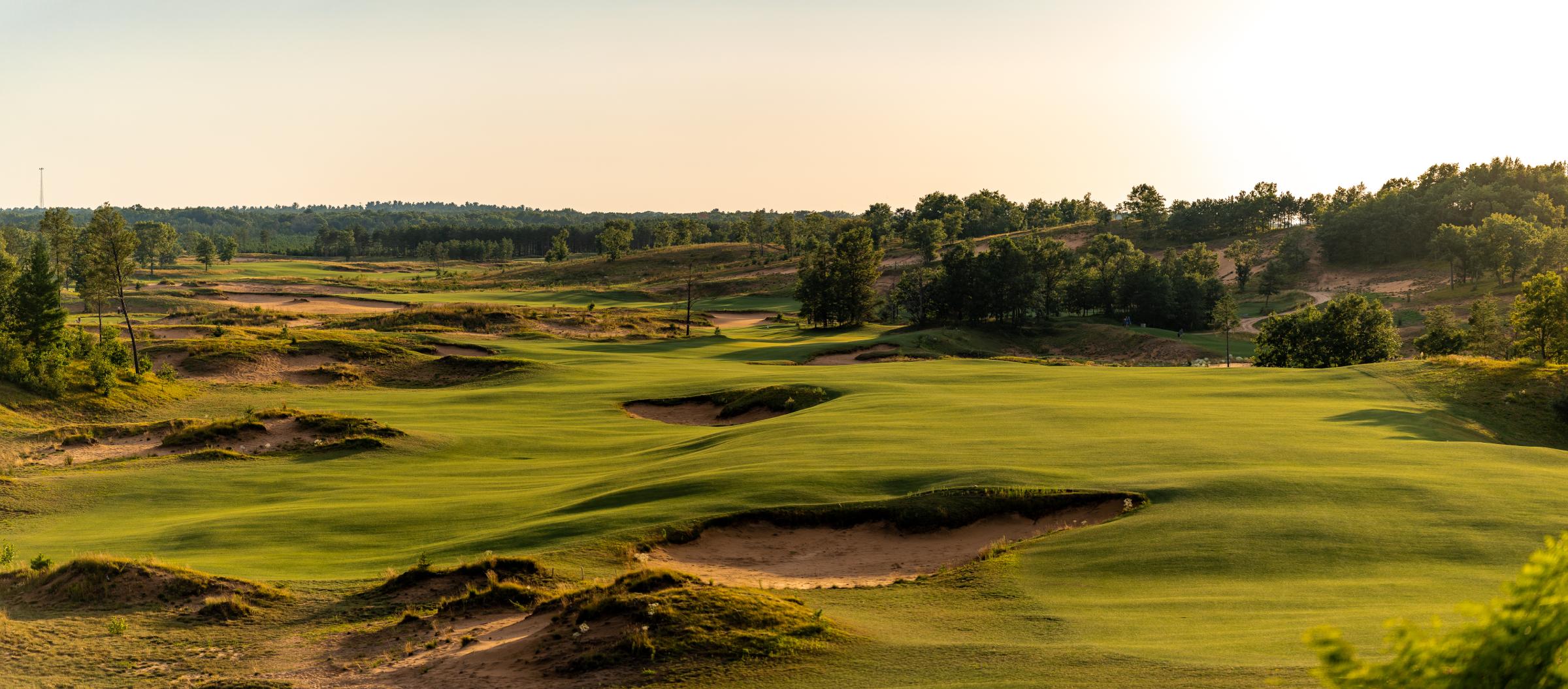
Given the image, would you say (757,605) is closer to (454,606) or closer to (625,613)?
(625,613)

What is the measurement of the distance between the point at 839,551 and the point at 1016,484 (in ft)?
14.7

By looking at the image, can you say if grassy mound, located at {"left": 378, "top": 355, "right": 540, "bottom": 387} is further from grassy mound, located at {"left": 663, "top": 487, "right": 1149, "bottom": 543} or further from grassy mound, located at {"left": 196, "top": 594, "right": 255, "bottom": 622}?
grassy mound, located at {"left": 196, "top": 594, "right": 255, "bottom": 622}

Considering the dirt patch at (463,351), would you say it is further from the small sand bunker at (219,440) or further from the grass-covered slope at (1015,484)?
the small sand bunker at (219,440)

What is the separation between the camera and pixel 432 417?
4009 centimetres

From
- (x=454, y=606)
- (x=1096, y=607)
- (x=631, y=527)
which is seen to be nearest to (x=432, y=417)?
(x=631, y=527)

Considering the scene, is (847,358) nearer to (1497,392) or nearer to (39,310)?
(1497,392)

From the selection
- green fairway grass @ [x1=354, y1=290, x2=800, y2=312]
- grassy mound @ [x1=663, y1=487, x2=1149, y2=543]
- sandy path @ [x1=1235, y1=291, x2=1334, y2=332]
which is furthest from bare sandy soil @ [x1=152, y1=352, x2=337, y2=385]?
sandy path @ [x1=1235, y1=291, x2=1334, y2=332]

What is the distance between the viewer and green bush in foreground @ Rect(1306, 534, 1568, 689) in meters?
5.20

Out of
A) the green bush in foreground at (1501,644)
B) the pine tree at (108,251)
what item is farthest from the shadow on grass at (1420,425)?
the pine tree at (108,251)

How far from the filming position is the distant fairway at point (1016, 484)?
1298 centimetres

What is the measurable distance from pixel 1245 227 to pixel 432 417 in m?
157

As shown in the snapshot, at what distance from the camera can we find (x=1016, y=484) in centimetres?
2133

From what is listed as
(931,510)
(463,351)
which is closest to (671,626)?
(931,510)

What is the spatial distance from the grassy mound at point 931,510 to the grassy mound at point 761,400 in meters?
18.1
